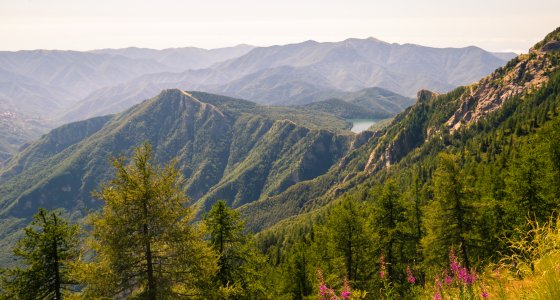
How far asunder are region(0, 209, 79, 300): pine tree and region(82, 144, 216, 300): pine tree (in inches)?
290

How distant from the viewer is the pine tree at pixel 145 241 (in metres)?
16.2

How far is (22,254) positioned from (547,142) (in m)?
45.1

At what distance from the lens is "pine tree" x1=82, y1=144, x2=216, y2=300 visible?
16.2 metres

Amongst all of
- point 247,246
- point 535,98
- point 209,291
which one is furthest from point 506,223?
point 535,98

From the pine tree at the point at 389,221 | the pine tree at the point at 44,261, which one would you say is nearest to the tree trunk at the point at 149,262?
the pine tree at the point at 44,261

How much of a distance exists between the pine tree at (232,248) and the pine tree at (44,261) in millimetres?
8933

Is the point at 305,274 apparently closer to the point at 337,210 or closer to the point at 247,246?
the point at 337,210

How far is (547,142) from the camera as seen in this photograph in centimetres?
3541

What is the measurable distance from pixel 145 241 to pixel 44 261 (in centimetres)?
1025

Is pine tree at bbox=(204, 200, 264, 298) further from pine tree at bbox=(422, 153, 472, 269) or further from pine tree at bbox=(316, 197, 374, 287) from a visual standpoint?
pine tree at bbox=(422, 153, 472, 269)

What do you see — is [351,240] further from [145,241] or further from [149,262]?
[145,241]

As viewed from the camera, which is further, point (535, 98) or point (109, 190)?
point (535, 98)

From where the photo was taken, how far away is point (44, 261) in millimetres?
22188

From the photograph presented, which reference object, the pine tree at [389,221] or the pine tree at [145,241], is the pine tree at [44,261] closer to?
the pine tree at [145,241]
